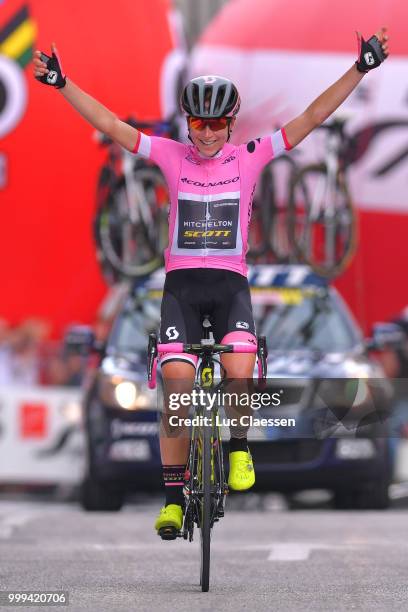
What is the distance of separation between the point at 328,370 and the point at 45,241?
27.9ft

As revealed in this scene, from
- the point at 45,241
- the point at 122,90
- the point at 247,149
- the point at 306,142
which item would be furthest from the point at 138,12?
the point at 247,149

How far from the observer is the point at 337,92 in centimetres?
919

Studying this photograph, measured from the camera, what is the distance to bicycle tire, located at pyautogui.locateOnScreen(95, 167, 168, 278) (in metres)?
17.2

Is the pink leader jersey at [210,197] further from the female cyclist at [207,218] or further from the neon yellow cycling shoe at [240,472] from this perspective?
the neon yellow cycling shoe at [240,472]

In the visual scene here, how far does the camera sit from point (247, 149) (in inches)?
365

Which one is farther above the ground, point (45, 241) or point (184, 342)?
point (45, 241)

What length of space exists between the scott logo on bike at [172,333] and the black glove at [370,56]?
1462 millimetres

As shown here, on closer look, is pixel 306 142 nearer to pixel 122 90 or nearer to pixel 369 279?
pixel 369 279

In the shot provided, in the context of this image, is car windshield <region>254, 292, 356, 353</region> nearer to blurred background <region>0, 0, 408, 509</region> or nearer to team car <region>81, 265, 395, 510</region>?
team car <region>81, 265, 395, 510</region>

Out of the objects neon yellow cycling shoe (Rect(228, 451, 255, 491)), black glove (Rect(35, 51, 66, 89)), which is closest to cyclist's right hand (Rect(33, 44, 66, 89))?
black glove (Rect(35, 51, 66, 89))

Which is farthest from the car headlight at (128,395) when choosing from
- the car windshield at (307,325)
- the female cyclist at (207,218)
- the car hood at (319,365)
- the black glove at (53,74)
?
the black glove at (53,74)

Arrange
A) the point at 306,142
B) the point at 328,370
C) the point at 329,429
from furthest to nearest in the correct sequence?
the point at 306,142 → the point at 328,370 → the point at 329,429

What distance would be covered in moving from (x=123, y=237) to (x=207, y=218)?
8315 millimetres

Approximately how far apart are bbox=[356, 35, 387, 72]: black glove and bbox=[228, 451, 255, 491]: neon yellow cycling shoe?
1.85 metres
